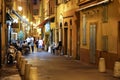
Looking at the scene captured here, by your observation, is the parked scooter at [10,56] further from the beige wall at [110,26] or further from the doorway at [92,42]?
the beige wall at [110,26]

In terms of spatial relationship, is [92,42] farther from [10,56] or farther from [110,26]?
[10,56]

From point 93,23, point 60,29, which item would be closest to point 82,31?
point 93,23

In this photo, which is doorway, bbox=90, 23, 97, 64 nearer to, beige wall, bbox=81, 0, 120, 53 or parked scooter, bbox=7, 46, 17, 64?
beige wall, bbox=81, 0, 120, 53

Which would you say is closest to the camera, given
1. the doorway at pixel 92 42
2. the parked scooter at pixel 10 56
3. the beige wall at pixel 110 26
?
the beige wall at pixel 110 26

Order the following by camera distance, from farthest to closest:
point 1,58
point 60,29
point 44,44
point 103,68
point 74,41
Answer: point 44,44, point 60,29, point 74,41, point 1,58, point 103,68

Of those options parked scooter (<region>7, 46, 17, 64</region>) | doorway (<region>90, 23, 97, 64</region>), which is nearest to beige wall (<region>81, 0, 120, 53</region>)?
doorway (<region>90, 23, 97, 64</region>)

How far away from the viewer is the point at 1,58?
25.5m

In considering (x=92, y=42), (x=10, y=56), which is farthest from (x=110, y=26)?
(x=10, y=56)

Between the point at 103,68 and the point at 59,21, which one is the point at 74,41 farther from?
the point at 103,68

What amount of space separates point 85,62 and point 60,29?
1584cm

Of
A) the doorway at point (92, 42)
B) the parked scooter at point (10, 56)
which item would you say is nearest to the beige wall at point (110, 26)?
the doorway at point (92, 42)

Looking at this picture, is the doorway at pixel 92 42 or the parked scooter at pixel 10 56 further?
the parked scooter at pixel 10 56

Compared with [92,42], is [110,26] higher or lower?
higher

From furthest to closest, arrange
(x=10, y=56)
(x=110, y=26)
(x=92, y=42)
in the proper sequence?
(x=92, y=42) → (x=10, y=56) → (x=110, y=26)
